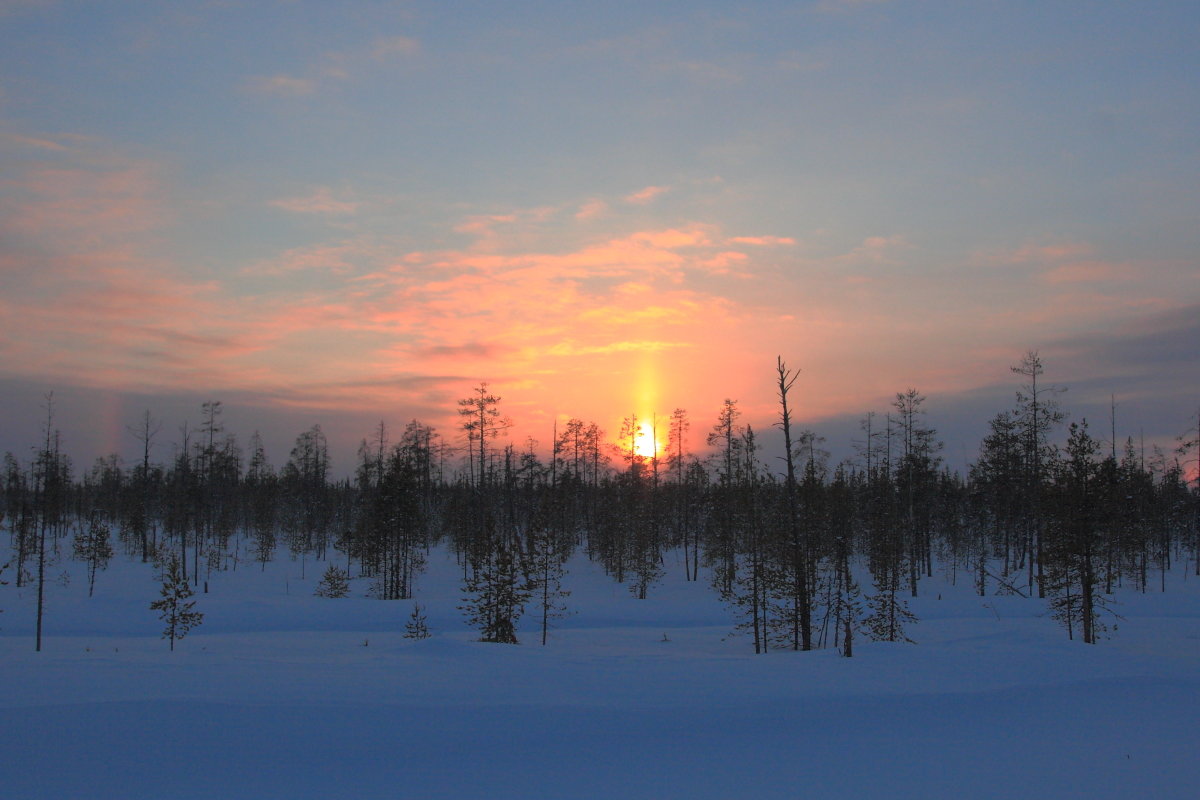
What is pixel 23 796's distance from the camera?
968 cm

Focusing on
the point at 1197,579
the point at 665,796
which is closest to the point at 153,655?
the point at 665,796

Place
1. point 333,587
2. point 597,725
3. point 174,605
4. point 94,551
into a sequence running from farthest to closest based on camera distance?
point 94,551
point 333,587
point 174,605
point 597,725

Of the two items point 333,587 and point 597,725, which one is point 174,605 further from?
point 333,587

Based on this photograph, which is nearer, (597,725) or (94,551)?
(597,725)

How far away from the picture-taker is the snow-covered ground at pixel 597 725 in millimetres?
10477

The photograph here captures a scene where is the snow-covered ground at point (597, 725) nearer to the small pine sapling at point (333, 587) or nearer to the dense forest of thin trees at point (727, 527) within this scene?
the dense forest of thin trees at point (727, 527)

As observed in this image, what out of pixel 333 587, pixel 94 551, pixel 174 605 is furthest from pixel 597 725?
pixel 94 551

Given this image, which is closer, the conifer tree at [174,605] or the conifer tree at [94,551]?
the conifer tree at [174,605]

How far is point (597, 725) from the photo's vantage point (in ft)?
41.7

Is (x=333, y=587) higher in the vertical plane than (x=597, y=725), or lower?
lower

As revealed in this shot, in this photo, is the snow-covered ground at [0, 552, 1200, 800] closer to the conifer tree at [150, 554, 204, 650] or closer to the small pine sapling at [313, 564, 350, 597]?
the conifer tree at [150, 554, 204, 650]

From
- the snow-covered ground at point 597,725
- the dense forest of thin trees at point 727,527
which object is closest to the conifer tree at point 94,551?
the dense forest of thin trees at point 727,527

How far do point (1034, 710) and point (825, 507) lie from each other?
102 ft

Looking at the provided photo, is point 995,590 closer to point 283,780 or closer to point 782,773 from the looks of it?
point 782,773
